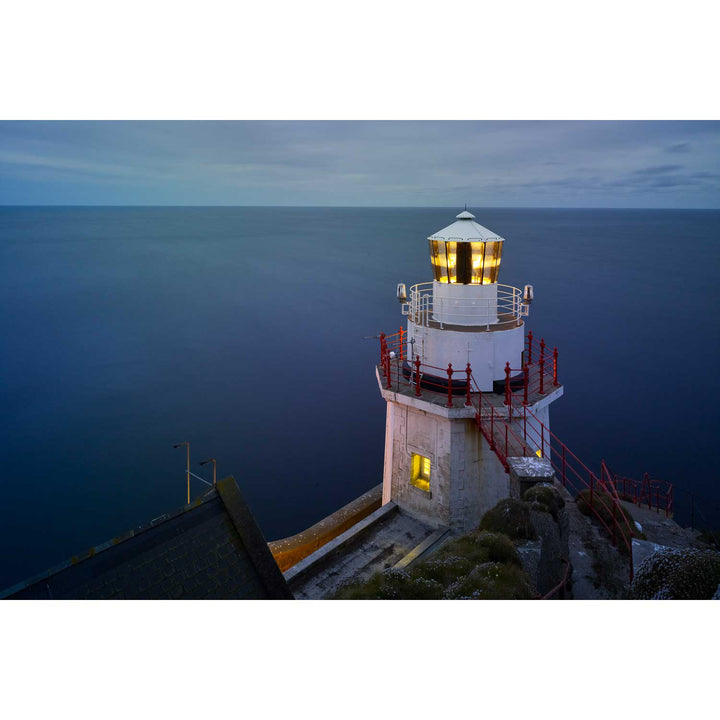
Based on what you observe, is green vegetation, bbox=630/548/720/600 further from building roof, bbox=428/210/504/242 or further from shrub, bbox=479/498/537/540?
building roof, bbox=428/210/504/242

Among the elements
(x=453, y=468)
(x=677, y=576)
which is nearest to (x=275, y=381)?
(x=453, y=468)

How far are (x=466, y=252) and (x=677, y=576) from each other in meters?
4.06

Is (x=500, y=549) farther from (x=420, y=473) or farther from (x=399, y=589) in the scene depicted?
(x=420, y=473)

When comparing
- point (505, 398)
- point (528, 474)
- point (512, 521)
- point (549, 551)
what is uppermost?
point (505, 398)

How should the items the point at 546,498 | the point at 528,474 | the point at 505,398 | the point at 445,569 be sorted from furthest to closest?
the point at 505,398 < the point at 528,474 < the point at 546,498 < the point at 445,569

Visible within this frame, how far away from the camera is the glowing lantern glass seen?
6.14 metres

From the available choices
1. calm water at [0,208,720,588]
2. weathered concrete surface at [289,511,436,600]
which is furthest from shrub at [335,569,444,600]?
calm water at [0,208,720,588]

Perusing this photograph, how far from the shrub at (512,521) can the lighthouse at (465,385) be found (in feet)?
6.88

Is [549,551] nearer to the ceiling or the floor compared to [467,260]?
nearer to the floor

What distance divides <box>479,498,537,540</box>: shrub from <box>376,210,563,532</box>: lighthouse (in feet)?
6.88

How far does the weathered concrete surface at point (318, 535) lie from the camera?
7.82m

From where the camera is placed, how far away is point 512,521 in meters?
3.67

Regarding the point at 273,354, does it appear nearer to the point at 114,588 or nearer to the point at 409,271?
the point at 409,271

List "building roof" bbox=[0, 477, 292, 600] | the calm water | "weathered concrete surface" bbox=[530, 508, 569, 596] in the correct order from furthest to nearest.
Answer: the calm water → "weathered concrete surface" bbox=[530, 508, 569, 596] → "building roof" bbox=[0, 477, 292, 600]
